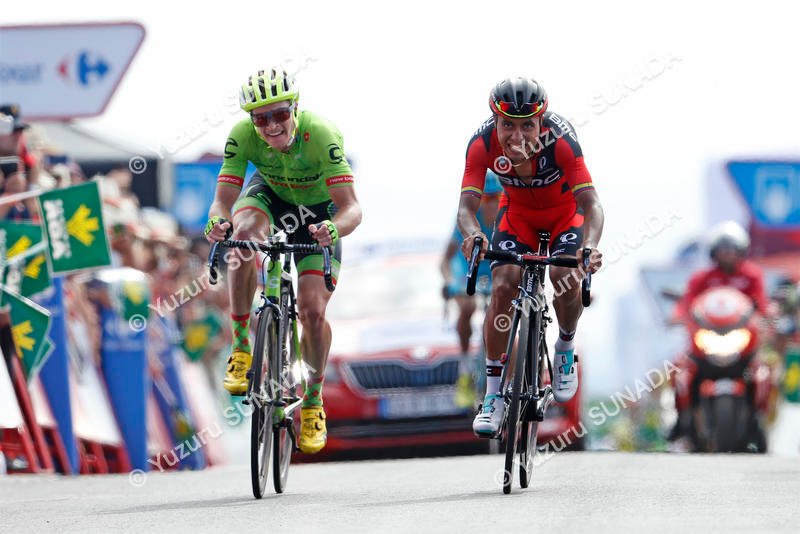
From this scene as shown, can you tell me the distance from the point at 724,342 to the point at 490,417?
6.33 metres

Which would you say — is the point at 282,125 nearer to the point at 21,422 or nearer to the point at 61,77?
the point at 21,422

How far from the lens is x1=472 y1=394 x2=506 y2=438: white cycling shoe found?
9.56 m

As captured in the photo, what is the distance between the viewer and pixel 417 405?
49.0 ft

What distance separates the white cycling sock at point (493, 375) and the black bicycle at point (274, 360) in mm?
1015

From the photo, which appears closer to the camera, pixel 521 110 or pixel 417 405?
pixel 521 110

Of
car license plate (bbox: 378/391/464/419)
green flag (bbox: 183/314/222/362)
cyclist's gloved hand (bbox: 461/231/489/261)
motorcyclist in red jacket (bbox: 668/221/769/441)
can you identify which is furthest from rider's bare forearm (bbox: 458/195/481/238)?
green flag (bbox: 183/314/222/362)

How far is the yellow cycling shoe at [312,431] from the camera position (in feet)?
33.9

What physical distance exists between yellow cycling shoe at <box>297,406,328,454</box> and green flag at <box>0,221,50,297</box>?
12.6 feet

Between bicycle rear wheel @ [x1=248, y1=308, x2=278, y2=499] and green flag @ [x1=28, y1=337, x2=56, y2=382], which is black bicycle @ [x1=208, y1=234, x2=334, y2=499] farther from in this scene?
green flag @ [x1=28, y1=337, x2=56, y2=382]

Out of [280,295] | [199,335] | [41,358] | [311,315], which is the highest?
[280,295]

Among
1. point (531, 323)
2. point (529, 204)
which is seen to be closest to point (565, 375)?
point (531, 323)

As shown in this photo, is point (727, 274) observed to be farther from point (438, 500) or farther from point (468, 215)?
point (438, 500)

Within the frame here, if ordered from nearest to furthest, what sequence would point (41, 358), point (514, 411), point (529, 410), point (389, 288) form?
1. point (514, 411)
2. point (529, 410)
3. point (41, 358)
4. point (389, 288)

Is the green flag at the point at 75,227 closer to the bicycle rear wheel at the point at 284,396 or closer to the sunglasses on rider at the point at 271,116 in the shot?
the bicycle rear wheel at the point at 284,396
